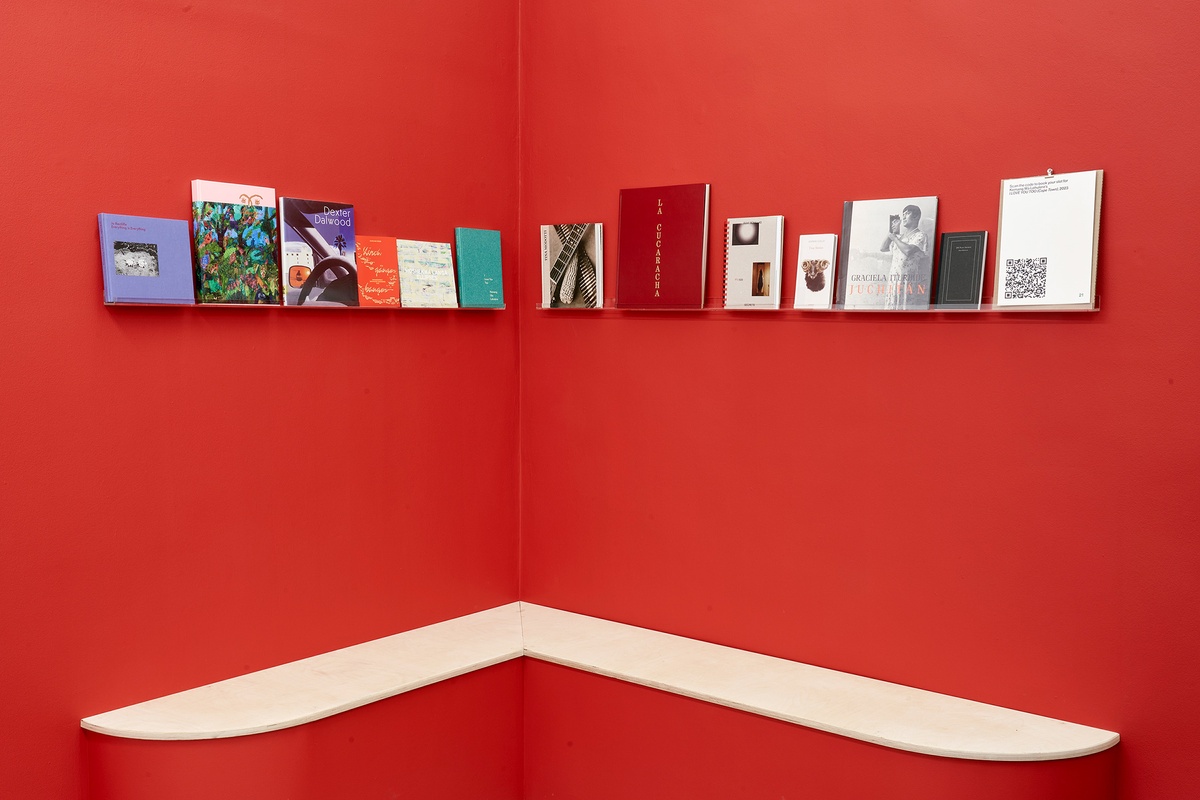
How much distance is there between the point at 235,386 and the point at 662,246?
1.44 metres

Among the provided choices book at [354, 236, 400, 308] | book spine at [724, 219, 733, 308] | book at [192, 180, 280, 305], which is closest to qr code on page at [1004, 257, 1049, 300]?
book spine at [724, 219, 733, 308]

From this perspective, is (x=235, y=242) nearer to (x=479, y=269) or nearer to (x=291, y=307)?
(x=291, y=307)

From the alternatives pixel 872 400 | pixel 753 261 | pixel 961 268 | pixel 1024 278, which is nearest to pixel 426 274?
pixel 753 261

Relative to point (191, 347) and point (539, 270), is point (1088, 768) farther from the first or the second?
point (191, 347)

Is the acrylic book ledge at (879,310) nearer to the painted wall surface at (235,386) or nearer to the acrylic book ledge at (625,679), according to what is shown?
the painted wall surface at (235,386)

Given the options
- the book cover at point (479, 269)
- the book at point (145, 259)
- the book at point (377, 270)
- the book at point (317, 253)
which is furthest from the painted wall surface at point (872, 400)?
the book at point (145, 259)

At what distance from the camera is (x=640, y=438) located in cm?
348

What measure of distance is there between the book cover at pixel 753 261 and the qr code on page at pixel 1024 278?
2.27 feet

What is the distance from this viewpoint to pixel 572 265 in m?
3.60

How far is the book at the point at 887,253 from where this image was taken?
2797 mm

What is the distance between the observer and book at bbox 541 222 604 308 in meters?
3.54

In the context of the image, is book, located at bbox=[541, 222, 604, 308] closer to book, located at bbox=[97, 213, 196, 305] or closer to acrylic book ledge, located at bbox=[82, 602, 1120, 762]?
acrylic book ledge, located at bbox=[82, 602, 1120, 762]

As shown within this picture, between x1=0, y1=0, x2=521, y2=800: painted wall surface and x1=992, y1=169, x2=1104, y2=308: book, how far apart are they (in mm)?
1807

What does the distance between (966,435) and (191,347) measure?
86.8 inches
